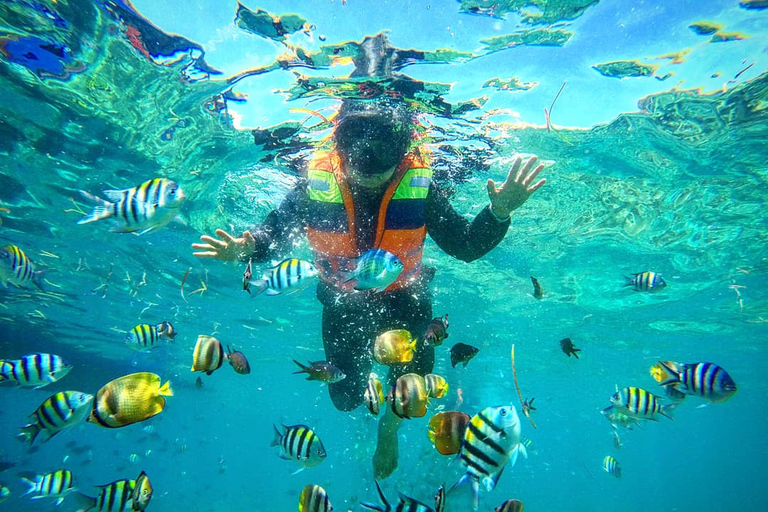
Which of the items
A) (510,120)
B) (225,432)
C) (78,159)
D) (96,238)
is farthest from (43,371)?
(225,432)

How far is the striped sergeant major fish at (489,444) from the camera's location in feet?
7.91

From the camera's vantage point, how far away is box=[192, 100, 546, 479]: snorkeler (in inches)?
240

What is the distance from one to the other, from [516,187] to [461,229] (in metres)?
1.75

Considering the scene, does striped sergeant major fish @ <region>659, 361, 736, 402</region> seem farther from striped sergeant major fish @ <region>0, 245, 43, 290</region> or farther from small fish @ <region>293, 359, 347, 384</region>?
striped sergeant major fish @ <region>0, 245, 43, 290</region>

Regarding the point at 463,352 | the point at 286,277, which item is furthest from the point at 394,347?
Result: the point at 286,277

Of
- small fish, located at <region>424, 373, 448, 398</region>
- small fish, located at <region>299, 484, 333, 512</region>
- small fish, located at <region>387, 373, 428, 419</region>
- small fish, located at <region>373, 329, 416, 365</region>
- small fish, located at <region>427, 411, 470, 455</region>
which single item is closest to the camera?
small fish, located at <region>427, 411, 470, 455</region>

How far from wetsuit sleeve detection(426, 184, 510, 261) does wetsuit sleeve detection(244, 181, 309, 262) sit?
245 centimetres

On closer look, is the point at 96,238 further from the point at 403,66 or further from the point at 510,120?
the point at 510,120

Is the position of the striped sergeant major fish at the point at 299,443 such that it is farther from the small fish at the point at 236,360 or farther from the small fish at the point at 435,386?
the small fish at the point at 435,386

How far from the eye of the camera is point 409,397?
3336mm

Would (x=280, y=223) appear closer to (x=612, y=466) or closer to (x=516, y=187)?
(x=516, y=187)

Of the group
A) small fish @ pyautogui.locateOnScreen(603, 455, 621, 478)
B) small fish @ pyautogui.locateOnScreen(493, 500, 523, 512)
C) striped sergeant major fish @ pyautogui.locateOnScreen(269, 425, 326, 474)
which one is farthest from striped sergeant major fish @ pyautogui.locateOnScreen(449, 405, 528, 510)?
small fish @ pyautogui.locateOnScreen(603, 455, 621, 478)

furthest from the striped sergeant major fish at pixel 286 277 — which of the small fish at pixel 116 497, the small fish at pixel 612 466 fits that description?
the small fish at pixel 612 466

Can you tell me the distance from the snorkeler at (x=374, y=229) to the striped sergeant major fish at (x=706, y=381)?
290 cm
